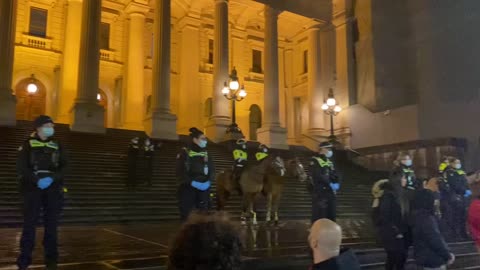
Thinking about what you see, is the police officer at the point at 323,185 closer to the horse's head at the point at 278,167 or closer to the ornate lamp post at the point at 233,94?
the horse's head at the point at 278,167

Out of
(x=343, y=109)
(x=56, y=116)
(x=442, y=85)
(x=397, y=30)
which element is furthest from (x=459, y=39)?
(x=56, y=116)

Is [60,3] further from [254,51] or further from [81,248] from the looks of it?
[81,248]

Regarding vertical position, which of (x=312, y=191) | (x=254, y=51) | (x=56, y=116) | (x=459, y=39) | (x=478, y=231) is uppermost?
(x=254, y=51)

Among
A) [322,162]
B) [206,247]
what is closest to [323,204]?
[322,162]

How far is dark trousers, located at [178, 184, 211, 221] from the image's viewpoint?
26.6ft

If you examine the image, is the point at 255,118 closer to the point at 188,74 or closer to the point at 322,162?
the point at 188,74

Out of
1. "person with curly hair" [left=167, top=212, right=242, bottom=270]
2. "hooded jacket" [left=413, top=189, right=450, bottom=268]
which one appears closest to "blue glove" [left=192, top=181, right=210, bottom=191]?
"hooded jacket" [left=413, top=189, right=450, bottom=268]

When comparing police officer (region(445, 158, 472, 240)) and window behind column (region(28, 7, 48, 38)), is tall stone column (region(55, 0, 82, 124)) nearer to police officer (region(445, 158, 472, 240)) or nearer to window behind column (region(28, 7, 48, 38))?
window behind column (region(28, 7, 48, 38))

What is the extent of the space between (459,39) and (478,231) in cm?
1764

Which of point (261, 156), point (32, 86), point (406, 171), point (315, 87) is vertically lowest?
point (406, 171)

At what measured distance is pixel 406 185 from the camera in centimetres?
782

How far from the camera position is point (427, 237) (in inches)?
211

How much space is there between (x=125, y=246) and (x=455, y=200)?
7.64m

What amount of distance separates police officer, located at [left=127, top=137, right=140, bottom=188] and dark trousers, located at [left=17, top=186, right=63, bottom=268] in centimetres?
877
